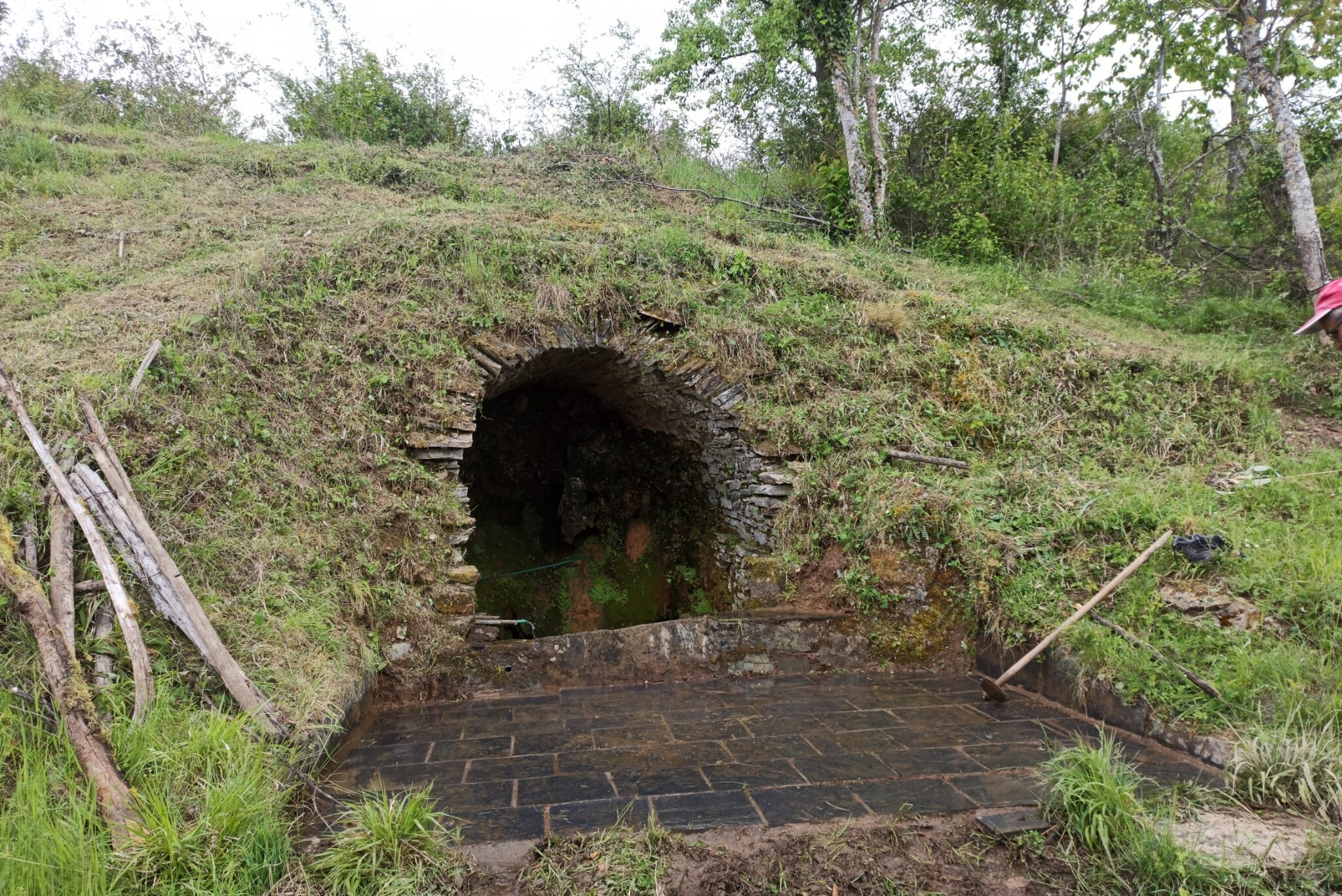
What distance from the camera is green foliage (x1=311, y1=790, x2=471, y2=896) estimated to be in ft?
7.32

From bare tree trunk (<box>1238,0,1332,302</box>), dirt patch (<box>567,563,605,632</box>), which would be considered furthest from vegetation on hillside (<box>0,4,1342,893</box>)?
dirt patch (<box>567,563,605,632</box>)

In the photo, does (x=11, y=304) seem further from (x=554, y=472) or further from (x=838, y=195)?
(x=838, y=195)

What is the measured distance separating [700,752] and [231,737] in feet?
6.54

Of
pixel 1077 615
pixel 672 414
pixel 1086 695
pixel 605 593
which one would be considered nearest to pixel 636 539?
pixel 605 593

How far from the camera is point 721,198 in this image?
35.1ft

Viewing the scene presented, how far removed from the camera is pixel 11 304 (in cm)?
569

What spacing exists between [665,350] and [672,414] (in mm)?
855

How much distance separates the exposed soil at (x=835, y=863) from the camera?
2.33 meters

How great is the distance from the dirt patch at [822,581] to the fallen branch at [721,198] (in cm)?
667

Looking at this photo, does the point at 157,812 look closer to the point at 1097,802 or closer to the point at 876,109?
the point at 1097,802

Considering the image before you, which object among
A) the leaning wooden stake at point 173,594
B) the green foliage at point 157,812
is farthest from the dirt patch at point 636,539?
the green foliage at point 157,812

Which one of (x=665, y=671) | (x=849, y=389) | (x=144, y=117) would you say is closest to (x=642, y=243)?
(x=849, y=389)

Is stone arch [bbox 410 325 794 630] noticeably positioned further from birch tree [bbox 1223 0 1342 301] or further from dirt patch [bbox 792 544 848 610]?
birch tree [bbox 1223 0 1342 301]

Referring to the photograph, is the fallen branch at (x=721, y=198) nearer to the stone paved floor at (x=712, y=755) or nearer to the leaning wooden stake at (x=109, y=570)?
the stone paved floor at (x=712, y=755)
